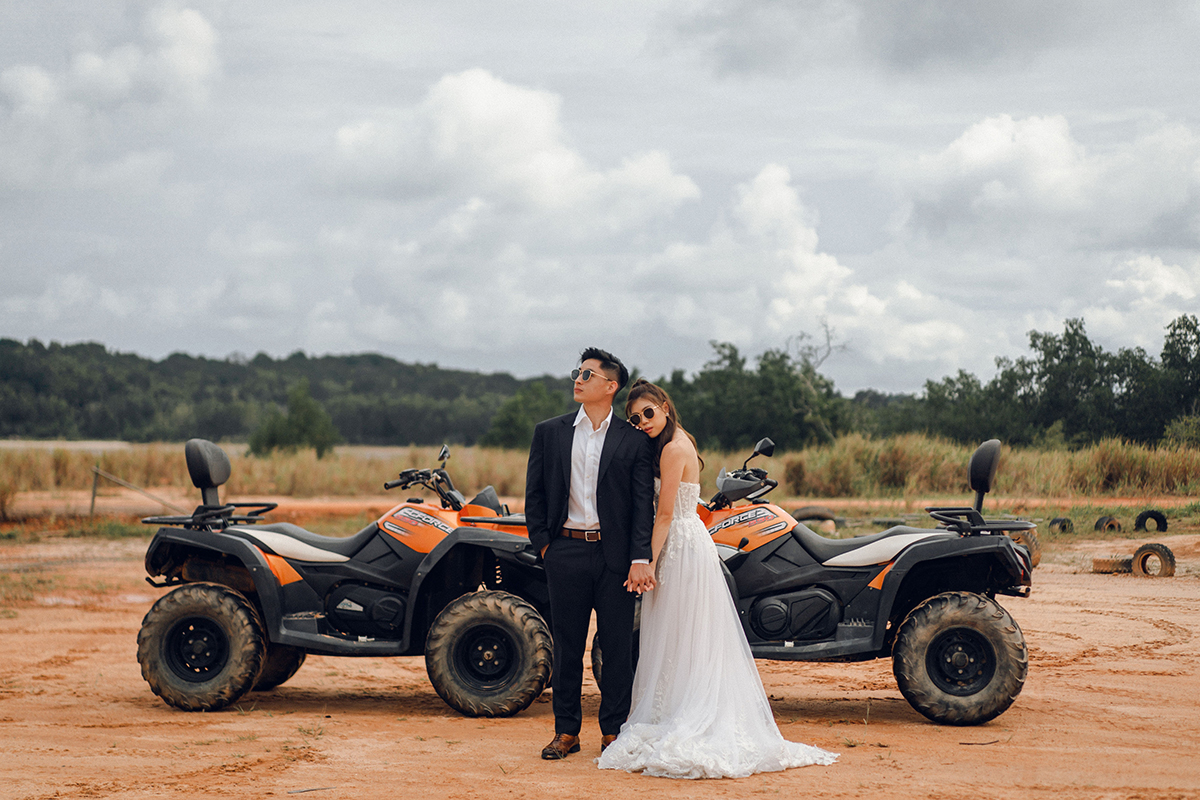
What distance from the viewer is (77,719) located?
739cm

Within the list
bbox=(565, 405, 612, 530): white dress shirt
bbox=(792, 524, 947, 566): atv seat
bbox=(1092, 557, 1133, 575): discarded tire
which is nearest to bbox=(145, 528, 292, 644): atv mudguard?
bbox=(565, 405, 612, 530): white dress shirt

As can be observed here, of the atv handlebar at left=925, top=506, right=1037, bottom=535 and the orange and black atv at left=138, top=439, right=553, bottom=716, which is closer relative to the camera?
the atv handlebar at left=925, top=506, right=1037, bottom=535

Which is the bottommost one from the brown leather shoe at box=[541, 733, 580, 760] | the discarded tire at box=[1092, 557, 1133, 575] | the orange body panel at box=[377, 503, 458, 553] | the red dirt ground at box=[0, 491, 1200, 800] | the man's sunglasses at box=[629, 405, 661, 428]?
the red dirt ground at box=[0, 491, 1200, 800]

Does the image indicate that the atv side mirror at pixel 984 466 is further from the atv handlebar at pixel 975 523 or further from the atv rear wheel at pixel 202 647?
the atv rear wheel at pixel 202 647

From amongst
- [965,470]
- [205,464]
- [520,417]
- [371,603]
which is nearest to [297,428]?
[520,417]

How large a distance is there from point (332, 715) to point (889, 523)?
11.7 meters

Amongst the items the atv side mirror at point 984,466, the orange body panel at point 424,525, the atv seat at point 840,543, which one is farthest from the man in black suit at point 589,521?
the atv side mirror at point 984,466

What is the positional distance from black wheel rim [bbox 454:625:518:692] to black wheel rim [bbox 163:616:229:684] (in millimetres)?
1677

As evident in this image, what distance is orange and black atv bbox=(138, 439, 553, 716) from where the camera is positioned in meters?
7.47

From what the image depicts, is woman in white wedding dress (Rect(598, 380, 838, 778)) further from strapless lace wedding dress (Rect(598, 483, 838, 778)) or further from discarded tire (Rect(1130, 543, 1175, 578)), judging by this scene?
discarded tire (Rect(1130, 543, 1175, 578))

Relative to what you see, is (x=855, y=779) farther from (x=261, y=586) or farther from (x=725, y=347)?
(x=725, y=347)

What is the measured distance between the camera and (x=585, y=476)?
6.10 m

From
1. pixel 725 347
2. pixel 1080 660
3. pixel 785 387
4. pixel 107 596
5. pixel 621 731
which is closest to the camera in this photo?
pixel 621 731

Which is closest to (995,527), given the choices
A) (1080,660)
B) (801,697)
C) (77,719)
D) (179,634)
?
(801,697)
